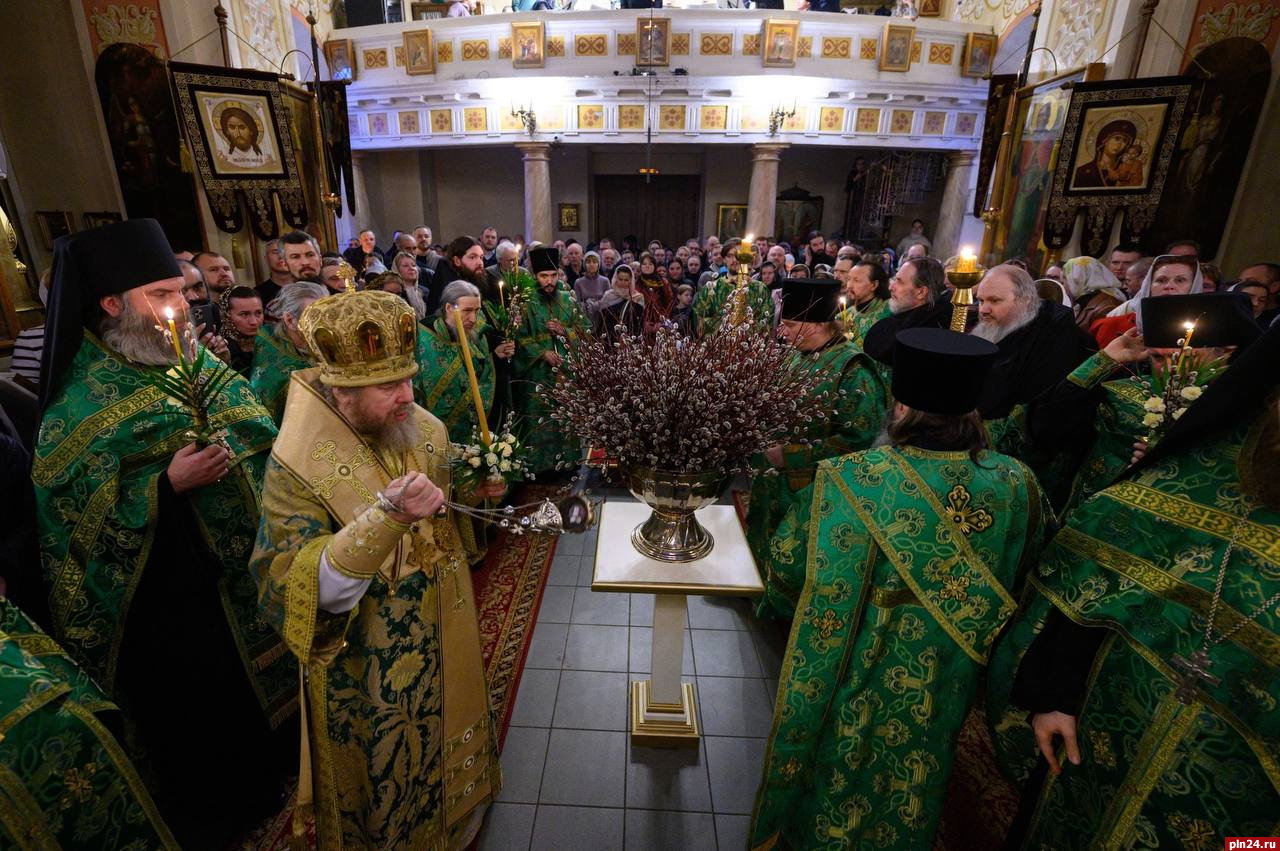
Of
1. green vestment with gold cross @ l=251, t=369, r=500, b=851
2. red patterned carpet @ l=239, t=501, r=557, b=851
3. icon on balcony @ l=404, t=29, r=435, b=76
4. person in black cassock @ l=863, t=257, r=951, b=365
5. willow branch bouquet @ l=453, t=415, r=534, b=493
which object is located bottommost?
red patterned carpet @ l=239, t=501, r=557, b=851

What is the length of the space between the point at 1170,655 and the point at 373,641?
2.33 m

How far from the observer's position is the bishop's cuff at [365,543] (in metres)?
1.51

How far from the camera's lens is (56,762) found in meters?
1.39

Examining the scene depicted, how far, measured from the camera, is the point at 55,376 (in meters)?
2.15

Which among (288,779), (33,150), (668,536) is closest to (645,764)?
(668,536)

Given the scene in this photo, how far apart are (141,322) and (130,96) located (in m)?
6.26

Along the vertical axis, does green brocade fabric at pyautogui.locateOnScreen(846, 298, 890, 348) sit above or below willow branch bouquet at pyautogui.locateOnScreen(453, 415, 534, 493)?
above

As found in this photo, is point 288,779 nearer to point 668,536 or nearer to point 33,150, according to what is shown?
point 668,536

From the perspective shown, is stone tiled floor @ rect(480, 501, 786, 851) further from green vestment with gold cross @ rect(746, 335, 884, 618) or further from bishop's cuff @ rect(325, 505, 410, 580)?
bishop's cuff @ rect(325, 505, 410, 580)

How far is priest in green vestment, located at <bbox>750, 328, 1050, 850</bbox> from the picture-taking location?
180 centimetres

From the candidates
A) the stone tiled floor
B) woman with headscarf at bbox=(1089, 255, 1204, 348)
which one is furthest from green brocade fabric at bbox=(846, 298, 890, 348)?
the stone tiled floor

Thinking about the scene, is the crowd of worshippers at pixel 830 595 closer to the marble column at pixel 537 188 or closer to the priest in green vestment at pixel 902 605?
the priest in green vestment at pixel 902 605

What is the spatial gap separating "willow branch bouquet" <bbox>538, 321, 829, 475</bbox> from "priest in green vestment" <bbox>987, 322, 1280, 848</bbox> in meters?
0.98

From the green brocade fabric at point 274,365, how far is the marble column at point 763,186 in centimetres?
1077
